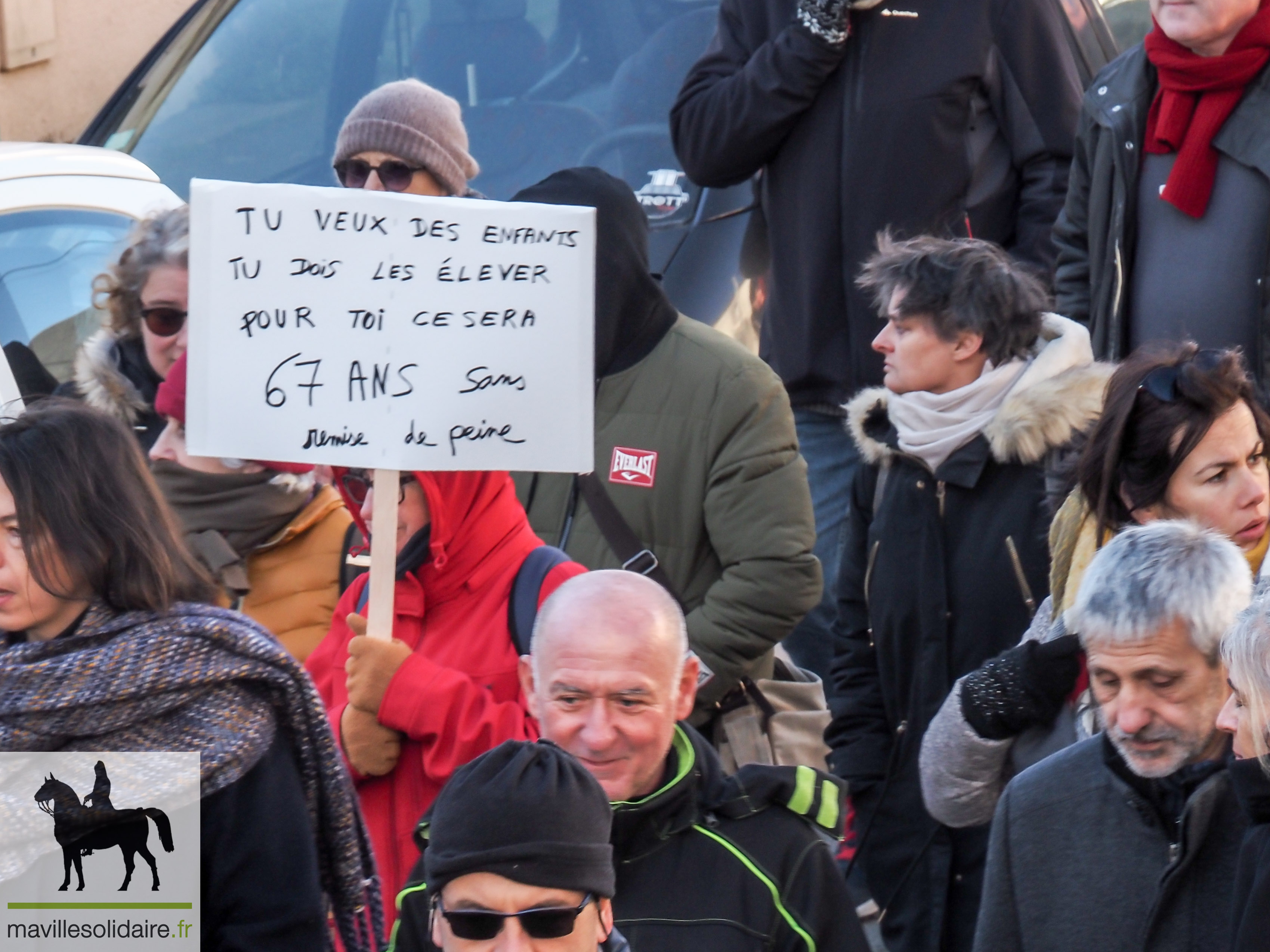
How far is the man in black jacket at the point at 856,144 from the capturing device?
512cm

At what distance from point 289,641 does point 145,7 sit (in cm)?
621

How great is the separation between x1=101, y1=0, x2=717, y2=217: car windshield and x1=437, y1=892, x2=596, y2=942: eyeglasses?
12.2 ft

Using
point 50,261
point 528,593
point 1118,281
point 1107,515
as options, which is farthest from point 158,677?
point 1118,281

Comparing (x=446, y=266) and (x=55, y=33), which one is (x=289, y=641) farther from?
(x=55, y=33)

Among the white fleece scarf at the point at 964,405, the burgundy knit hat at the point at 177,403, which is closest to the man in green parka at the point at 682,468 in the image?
the white fleece scarf at the point at 964,405

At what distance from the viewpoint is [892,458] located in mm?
4277

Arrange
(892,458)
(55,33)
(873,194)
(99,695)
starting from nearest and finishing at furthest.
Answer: (99,695), (892,458), (873,194), (55,33)

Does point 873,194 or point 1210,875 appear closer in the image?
point 1210,875

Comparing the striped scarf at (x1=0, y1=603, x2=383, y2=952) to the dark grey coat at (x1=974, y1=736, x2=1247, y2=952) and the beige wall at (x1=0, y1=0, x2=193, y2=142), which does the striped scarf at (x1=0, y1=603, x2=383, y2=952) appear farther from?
the beige wall at (x1=0, y1=0, x2=193, y2=142)

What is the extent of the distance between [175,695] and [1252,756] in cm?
150

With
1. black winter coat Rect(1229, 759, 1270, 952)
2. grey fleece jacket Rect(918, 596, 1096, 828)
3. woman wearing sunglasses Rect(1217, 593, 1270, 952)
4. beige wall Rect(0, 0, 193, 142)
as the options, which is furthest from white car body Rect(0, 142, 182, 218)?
beige wall Rect(0, 0, 193, 142)

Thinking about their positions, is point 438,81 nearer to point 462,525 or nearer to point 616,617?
point 462,525

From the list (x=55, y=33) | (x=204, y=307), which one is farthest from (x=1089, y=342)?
(x=55, y=33)

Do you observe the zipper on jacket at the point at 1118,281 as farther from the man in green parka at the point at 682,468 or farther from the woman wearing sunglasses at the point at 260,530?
the woman wearing sunglasses at the point at 260,530
